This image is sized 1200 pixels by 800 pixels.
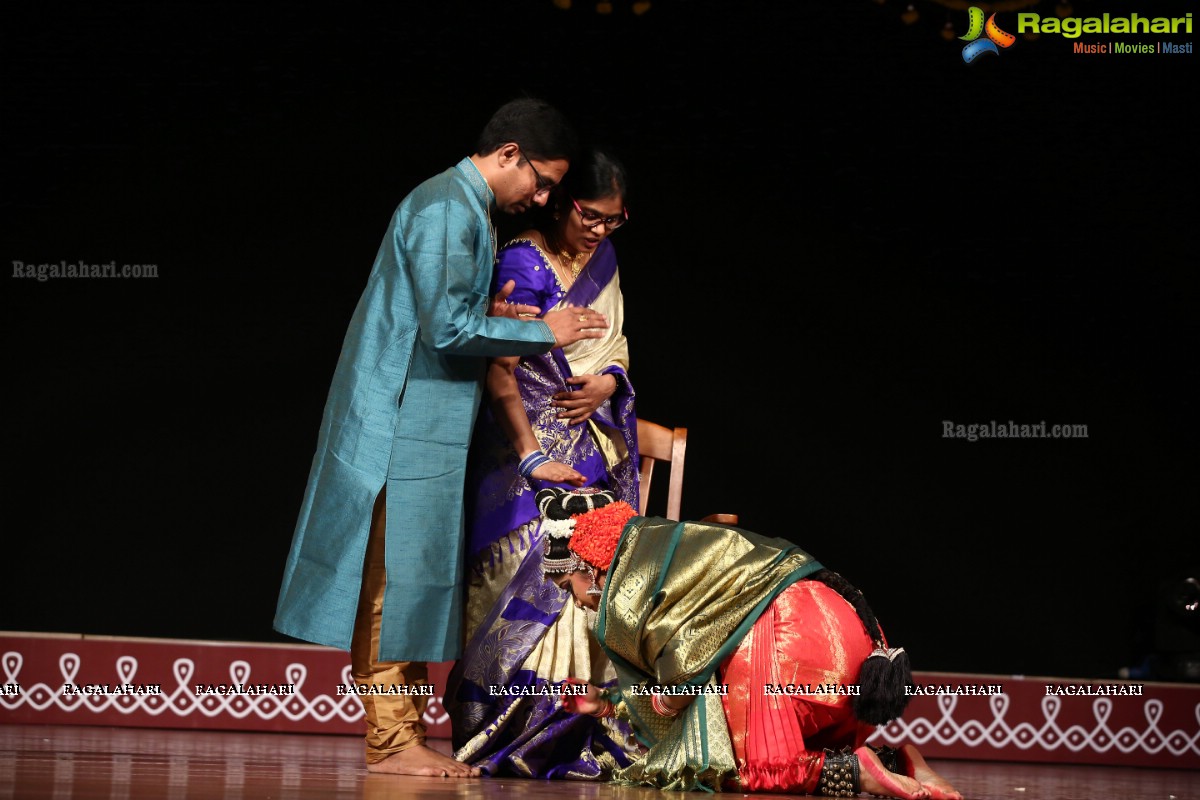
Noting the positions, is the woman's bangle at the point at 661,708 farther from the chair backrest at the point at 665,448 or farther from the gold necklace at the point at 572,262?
the gold necklace at the point at 572,262

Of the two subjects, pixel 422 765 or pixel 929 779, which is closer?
pixel 929 779

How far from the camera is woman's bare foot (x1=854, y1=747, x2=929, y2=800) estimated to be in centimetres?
261

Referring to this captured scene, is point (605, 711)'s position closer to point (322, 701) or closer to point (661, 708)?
point (661, 708)

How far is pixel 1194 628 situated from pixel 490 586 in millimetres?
2840

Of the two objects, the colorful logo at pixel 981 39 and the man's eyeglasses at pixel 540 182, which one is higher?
the colorful logo at pixel 981 39

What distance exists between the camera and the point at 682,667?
107 inches

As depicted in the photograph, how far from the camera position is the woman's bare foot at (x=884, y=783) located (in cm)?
261

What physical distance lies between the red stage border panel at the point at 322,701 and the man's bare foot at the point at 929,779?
172 cm

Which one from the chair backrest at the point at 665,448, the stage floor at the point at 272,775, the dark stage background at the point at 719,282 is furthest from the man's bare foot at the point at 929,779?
the dark stage background at the point at 719,282

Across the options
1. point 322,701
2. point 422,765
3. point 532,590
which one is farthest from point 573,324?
point 322,701

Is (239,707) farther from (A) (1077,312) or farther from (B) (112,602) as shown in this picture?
(A) (1077,312)

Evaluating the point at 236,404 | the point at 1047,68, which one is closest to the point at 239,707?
the point at 236,404

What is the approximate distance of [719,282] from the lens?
5074 mm

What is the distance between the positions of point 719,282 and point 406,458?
243cm
